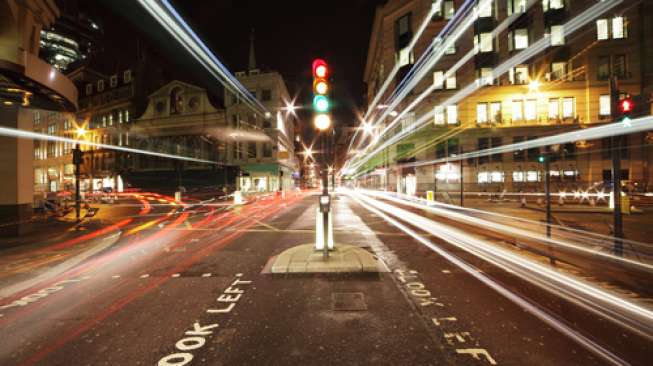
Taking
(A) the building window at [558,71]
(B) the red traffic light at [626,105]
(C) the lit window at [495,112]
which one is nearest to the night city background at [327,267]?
(B) the red traffic light at [626,105]

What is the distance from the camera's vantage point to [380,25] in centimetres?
4272

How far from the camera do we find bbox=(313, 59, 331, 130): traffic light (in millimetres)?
6461

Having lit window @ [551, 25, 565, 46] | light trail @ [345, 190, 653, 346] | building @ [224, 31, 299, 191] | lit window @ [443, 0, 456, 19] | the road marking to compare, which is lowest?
light trail @ [345, 190, 653, 346]

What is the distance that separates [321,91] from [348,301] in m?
4.47

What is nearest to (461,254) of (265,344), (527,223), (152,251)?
(265,344)

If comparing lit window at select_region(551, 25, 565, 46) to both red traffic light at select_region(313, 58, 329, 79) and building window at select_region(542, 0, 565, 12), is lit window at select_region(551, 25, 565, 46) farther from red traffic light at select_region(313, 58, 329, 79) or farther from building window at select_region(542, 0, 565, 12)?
red traffic light at select_region(313, 58, 329, 79)

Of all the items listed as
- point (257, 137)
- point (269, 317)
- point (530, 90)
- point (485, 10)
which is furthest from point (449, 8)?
point (269, 317)

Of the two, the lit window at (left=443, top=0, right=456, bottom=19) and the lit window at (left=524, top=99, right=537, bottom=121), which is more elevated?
the lit window at (left=443, top=0, right=456, bottom=19)

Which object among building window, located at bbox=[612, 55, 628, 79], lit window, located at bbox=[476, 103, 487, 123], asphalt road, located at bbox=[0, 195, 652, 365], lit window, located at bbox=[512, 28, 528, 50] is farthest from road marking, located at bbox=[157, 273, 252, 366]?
building window, located at bbox=[612, 55, 628, 79]

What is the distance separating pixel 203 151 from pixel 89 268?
35.7 meters

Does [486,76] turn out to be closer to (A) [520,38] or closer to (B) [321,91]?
(A) [520,38]

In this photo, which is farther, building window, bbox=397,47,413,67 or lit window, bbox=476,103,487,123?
building window, bbox=397,47,413,67

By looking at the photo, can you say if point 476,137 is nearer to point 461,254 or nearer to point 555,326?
point 461,254

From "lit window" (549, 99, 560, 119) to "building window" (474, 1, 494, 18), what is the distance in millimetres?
11931
